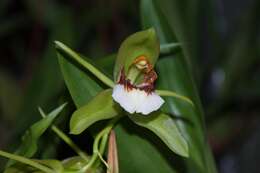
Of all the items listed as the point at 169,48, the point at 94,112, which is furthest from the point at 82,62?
the point at 169,48

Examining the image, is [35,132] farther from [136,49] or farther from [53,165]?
[136,49]

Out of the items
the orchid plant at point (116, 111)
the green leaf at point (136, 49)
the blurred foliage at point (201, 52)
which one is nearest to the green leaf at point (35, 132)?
the orchid plant at point (116, 111)

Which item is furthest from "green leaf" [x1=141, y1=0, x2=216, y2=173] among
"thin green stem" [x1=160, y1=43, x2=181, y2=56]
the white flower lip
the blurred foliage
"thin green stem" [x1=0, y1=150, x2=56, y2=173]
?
the blurred foliage

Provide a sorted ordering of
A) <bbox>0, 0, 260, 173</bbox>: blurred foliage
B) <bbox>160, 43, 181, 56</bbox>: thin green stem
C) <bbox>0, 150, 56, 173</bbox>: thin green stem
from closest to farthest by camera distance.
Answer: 1. <bbox>0, 150, 56, 173</bbox>: thin green stem
2. <bbox>160, 43, 181, 56</bbox>: thin green stem
3. <bbox>0, 0, 260, 173</bbox>: blurred foliage

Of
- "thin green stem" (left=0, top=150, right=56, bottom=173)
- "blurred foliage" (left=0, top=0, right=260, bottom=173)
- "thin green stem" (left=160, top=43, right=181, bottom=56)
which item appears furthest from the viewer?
"blurred foliage" (left=0, top=0, right=260, bottom=173)

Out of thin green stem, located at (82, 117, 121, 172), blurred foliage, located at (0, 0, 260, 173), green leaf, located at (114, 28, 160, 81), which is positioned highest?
green leaf, located at (114, 28, 160, 81)

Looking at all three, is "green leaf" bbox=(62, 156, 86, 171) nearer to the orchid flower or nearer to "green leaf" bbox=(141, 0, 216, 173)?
the orchid flower

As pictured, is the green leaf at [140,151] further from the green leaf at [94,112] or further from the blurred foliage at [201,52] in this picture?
the blurred foliage at [201,52]
